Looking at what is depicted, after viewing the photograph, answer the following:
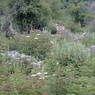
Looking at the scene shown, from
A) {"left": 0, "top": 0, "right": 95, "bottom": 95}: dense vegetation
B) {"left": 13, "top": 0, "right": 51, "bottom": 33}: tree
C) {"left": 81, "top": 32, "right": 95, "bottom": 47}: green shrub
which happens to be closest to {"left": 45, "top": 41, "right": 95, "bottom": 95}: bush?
{"left": 0, "top": 0, "right": 95, "bottom": 95}: dense vegetation

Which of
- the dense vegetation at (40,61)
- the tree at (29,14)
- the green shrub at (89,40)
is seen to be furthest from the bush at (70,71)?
the tree at (29,14)

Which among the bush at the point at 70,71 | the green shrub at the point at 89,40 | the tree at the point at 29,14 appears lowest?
the bush at the point at 70,71

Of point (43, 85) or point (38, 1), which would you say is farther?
point (38, 1)

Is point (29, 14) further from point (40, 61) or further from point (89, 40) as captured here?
point (40, 61)

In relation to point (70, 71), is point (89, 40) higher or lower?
higher

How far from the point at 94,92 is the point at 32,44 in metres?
4.07

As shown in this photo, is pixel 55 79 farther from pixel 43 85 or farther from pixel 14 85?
pixel 14 85

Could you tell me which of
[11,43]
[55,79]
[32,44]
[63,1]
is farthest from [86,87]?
[63,1]

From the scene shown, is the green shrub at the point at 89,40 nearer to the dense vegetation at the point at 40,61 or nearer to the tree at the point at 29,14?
the dense vegetation at the point at 40,61

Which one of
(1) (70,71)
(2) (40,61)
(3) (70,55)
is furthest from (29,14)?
(1) (70,71)

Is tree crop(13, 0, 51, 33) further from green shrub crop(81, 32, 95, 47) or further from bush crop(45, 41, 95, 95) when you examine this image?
bush crop(45, 41, 95, 95)

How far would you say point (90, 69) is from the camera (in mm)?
5906

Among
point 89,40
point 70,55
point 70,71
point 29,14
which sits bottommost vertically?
point 70,71

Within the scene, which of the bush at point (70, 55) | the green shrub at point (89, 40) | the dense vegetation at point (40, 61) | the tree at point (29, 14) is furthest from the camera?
the tree at point (29, 14)
